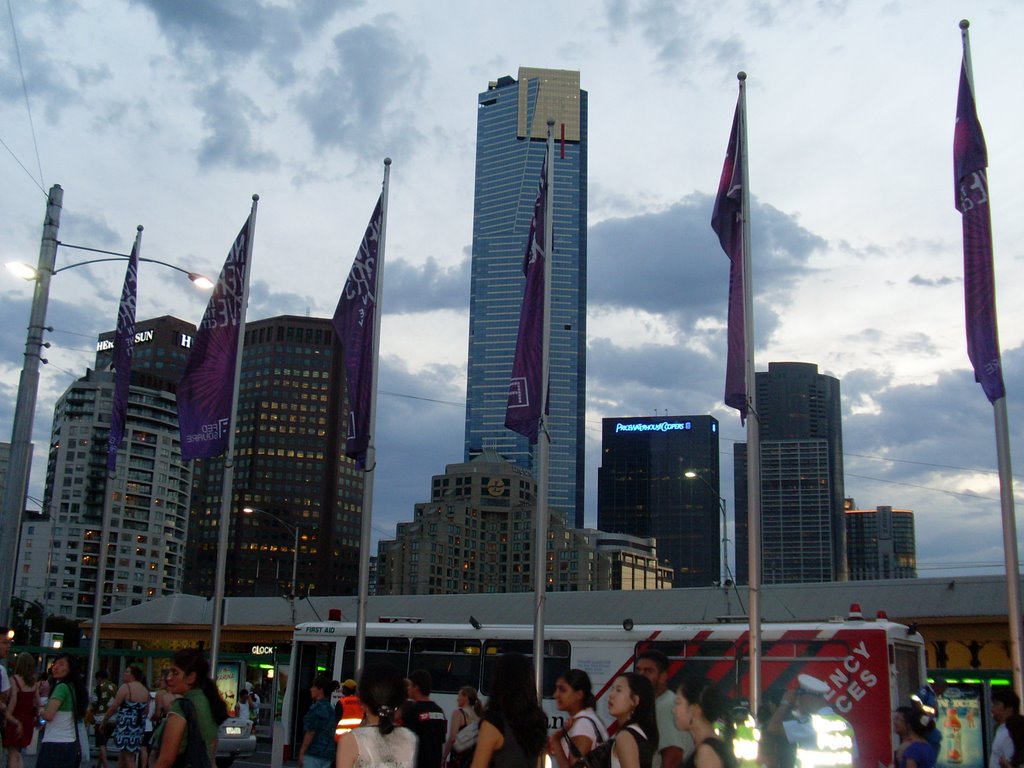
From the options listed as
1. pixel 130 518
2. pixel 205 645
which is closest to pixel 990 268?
pixel 205 645

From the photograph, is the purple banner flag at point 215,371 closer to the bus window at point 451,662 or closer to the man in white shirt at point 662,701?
the bus window at point 451,662

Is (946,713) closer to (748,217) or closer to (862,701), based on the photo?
(862,701)

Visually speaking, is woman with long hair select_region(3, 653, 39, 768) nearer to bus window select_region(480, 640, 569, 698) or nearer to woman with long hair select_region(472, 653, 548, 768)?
woman with long hair select_region(472, 653, 548, 768)

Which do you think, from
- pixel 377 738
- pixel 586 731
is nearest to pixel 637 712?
pixel 586 731

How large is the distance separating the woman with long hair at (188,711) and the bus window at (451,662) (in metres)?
15.0

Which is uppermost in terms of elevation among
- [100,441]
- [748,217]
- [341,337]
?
[100,441]

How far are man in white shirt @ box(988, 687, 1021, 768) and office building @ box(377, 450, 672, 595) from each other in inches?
6099

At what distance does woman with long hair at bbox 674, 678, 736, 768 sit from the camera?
239 inches

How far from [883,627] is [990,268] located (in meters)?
6.53

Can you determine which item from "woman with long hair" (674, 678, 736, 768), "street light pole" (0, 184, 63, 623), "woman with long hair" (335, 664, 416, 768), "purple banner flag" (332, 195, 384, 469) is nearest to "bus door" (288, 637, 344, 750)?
"purple banner flag" (332, 195, 384, 469)

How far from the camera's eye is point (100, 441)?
182 metres

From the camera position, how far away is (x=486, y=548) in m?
183

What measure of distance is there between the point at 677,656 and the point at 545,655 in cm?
303

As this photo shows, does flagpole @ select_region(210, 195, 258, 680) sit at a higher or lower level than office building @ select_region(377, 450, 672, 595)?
lower
